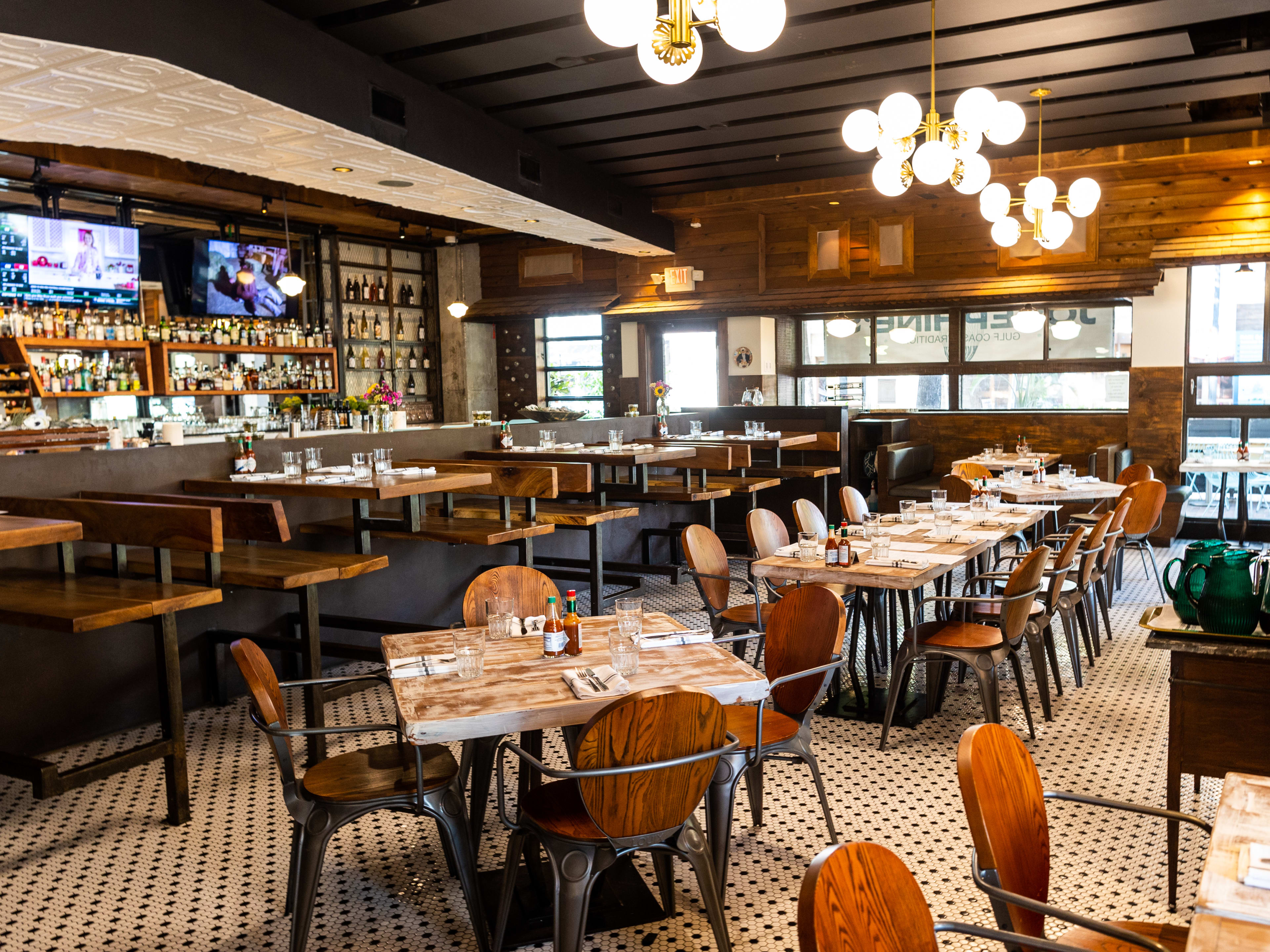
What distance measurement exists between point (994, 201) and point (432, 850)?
533 centimetres

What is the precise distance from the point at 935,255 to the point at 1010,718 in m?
6.57

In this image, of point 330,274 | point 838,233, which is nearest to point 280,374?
point 330,274

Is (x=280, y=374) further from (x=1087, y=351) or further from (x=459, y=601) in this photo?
(x=1087, y=351)

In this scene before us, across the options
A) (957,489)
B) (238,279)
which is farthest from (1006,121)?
(238,279)

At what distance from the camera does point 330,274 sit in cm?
1101

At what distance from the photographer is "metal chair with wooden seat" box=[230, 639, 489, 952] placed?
8.35ft

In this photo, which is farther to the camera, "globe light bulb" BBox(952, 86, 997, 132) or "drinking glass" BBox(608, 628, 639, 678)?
"globe light bulb" BBox(952, 86, 997, 132)

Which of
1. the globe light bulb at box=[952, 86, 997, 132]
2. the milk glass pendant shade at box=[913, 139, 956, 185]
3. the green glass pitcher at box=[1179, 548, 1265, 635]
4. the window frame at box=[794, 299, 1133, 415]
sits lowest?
the green glass pitcher at box=[1179, 548, 1265, 635]

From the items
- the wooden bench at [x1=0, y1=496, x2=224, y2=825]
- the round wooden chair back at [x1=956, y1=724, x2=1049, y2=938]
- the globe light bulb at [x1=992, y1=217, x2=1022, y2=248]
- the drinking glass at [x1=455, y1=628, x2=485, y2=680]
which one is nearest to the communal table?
the wooden bench at [x1=0, y1=496, x2=224, y2=825]

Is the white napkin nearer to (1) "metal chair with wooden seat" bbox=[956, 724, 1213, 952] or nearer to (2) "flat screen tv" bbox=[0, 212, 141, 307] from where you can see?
(1) "metal chair with wooden seat" bbox=[956, 724, 1213, 952]

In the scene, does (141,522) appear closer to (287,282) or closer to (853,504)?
(853,504)

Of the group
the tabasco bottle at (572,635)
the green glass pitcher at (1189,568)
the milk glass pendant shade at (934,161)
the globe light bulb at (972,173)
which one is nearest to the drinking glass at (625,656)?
the tabasco bottle at (572,635)

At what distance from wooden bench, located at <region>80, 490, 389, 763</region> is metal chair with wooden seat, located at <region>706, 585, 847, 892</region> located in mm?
1719

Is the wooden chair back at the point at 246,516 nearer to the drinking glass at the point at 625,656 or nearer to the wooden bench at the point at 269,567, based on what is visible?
the wooden bench at the point at 269,567
